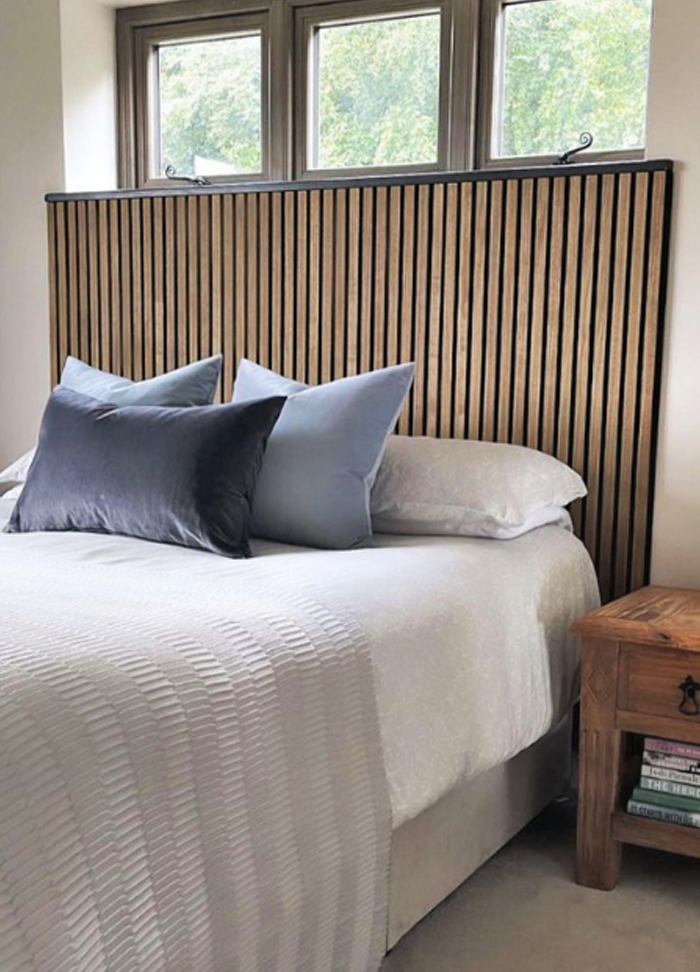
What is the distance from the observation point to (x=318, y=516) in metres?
2.28

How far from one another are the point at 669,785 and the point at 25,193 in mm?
2507

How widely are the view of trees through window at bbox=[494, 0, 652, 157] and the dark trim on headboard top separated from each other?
5.5 inches

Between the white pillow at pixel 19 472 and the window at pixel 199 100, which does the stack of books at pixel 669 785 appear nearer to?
the white pillow at pixel 19 472

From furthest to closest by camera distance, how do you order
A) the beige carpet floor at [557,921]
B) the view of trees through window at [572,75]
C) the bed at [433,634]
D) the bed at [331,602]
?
the view of trees through window at [572,75], the beige carpet floor at [557,921], the bed at [433,634], the bed at [331,602]

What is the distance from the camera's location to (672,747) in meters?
2.14

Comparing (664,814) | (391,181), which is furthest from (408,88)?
(664,814)

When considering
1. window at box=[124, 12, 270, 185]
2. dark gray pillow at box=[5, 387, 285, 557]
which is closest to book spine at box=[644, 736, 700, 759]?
dark gray pillow at box=[5, 387, 285, 557]

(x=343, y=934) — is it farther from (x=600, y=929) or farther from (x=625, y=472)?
(x=625, y=472)

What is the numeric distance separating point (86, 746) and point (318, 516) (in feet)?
3.62

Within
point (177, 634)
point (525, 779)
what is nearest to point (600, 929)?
point (525, 779)

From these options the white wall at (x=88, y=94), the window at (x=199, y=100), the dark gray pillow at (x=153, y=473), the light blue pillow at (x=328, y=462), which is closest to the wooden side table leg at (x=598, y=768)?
the light blue pillow at (x=328, y=462)

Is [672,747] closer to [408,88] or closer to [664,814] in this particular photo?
[664,814]

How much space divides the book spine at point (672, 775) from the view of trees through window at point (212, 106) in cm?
204

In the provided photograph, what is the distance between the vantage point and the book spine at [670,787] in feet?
6.95
